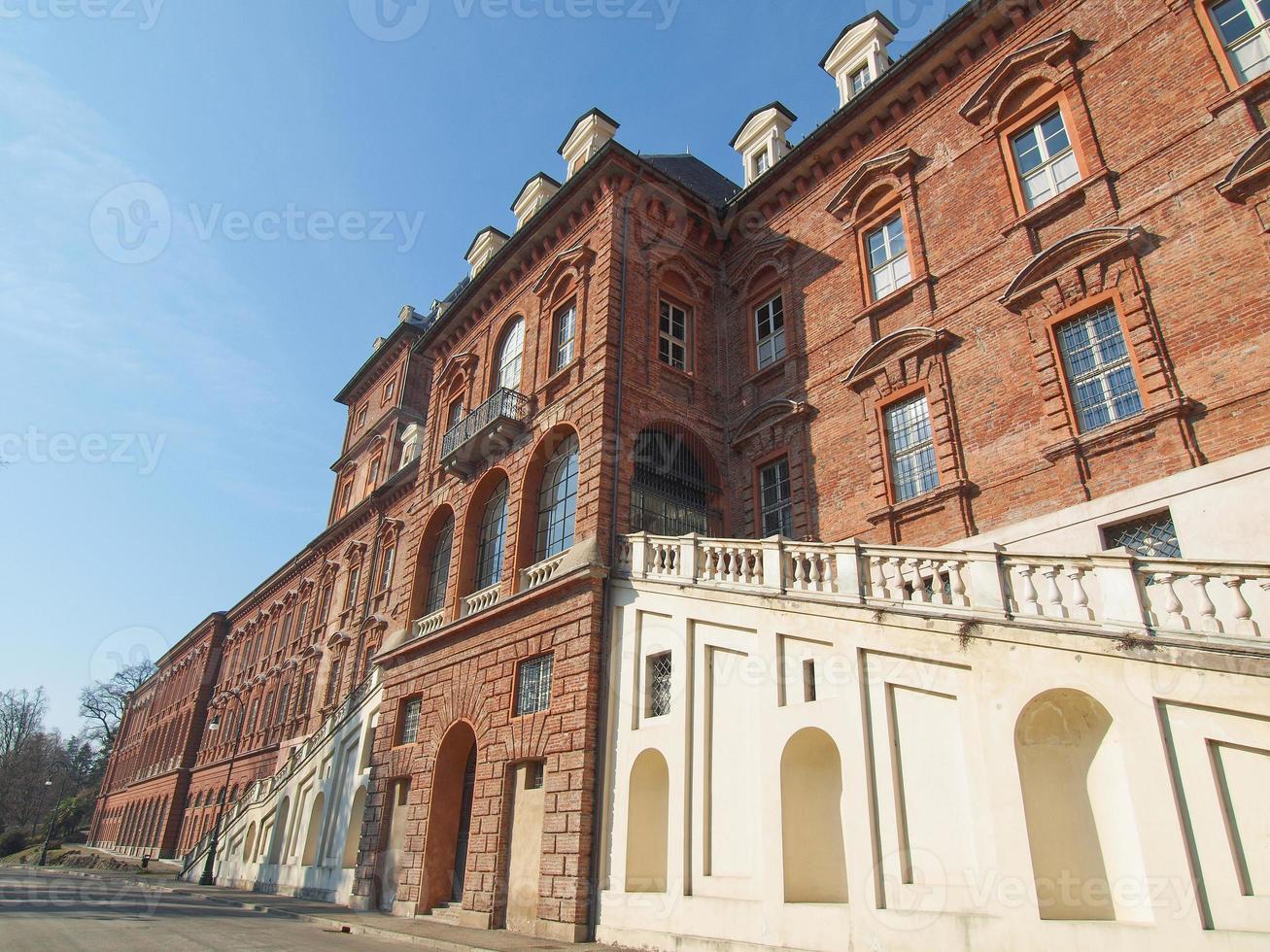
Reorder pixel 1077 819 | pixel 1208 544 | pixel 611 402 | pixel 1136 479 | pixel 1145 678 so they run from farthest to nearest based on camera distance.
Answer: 1. pixel 611 402
2. pixel 1136 479
3. pixel 1208 544
4. pixel 1077 819
5. pixel 1145 678

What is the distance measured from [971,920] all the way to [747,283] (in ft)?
47.5

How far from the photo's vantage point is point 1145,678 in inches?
293

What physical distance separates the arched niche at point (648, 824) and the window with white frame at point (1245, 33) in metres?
13.6

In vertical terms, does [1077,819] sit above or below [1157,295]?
below

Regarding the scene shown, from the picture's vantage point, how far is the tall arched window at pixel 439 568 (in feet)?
68.0

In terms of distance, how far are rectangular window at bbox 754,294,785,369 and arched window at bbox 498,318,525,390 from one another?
6209mm

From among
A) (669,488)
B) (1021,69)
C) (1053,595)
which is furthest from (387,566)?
(1053,595)

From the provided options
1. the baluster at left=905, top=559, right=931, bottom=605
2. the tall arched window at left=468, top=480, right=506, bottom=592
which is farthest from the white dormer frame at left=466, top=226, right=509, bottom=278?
the baluster at left=905, top=559, right=931, bottom=605

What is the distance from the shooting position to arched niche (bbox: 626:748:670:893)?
11.9 metres

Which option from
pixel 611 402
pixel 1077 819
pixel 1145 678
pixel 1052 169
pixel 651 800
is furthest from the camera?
pixel 611 402

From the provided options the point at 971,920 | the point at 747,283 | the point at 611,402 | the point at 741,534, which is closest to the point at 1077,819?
the point at 971,920

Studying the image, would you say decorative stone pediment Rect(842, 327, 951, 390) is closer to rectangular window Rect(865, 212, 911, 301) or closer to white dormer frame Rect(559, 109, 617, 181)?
rectangular window Rect(865, 212, 911, 301)

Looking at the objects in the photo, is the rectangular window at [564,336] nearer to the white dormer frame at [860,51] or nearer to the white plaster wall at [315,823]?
the white dormer frame at [860,51]

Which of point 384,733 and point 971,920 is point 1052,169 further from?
point 384,733
